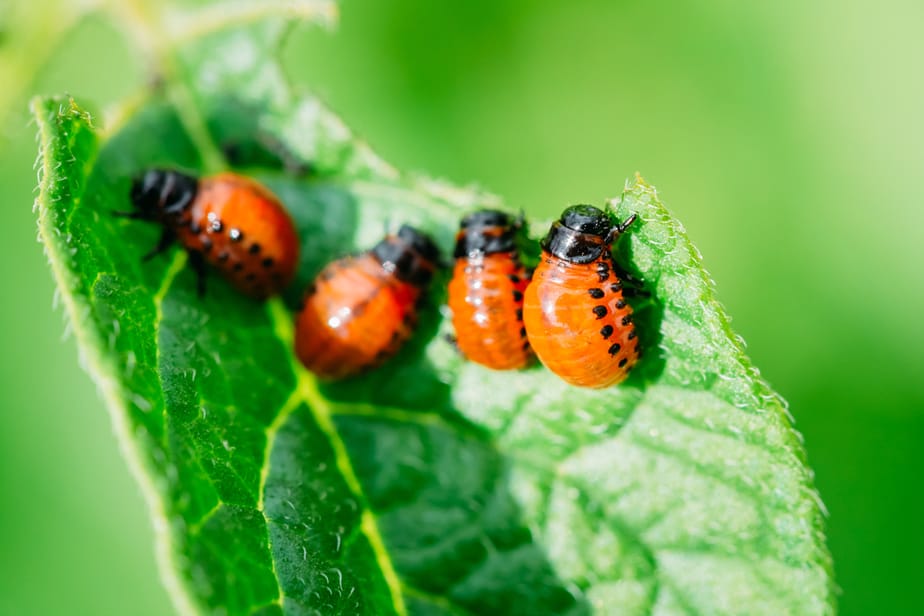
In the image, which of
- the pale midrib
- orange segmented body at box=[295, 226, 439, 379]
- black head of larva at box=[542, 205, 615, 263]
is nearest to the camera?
the pale midrib

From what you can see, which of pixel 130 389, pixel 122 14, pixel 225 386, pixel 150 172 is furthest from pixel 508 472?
pixel 122 14

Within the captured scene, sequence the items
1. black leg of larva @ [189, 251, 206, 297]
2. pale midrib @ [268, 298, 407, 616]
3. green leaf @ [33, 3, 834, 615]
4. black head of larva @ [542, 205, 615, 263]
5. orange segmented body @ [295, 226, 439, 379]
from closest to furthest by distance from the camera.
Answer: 1. green leaf @ [33, 3, 834, 615]
2. pale midrib @ [268, 298, 407, 616]
3. black head of larva @ [542, 205, 615, 263]
4. black leg of larva @ [189, 251, 206, 297]
5. orange segmented body @ [295, 226, 439, 379]

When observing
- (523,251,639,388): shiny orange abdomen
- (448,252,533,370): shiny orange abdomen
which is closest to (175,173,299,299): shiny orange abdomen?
(448,252,533,370): shiny orange abdomen

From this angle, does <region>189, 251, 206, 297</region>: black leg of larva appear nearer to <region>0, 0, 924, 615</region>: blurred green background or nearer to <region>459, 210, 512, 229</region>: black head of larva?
<region>459, 210, 512, 229</region>: black head of larva

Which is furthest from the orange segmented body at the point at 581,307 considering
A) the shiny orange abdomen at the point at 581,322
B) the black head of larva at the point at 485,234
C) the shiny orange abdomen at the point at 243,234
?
the shiny orange abdomen at the point at 243,234

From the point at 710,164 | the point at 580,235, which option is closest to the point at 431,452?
the point at 580,235

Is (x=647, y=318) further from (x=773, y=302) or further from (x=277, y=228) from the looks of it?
(x=773, y=302)
